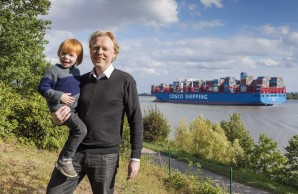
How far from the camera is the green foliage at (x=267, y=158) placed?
19.2m

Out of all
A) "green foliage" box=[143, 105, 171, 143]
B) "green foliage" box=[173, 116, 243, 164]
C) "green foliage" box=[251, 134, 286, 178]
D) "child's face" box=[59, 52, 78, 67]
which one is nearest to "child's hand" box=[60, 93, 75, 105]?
"child's face" box=[59, 52, 78, 67]

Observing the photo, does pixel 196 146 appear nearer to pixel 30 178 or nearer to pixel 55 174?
pixel 30 178

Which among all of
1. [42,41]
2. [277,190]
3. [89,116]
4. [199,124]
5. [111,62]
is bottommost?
[277,190]

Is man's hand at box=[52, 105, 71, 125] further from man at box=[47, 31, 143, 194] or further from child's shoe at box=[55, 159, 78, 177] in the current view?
child's shoe at box=[55, 159, 78, 177]

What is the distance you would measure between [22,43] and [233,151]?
16744 mm

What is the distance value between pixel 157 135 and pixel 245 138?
816 centimetres

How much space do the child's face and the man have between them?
0.17 metres

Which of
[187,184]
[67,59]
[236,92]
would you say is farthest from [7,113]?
[236,92]

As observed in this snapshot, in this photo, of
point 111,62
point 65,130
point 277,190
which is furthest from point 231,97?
point 111,62

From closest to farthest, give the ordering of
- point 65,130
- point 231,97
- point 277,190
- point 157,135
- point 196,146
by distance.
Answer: point 65,130 < point 277,190 < point 196,146 < point 157,135 < point 231,97

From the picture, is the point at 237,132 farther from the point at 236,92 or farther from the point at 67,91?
the point at 236,92

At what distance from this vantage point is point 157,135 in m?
30.3

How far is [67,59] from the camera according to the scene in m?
2.63

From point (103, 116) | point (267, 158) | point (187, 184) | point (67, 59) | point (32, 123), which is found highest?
point (67, 59)
